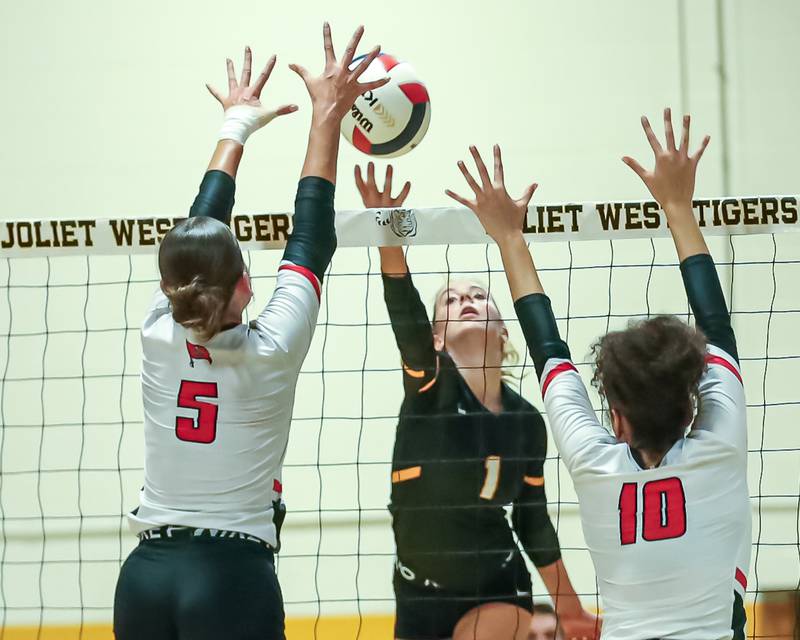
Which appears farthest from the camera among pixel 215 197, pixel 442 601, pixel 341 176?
pixel 341 176

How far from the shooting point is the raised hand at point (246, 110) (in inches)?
108

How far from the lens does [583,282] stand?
270 inches

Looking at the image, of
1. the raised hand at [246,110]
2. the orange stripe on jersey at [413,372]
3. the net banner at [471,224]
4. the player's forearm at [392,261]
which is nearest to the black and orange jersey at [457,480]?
the orange stripe on jersey at [413,372]

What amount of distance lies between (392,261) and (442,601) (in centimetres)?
132

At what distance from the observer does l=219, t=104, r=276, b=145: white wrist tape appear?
8.93 feet

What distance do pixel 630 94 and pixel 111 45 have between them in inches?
144

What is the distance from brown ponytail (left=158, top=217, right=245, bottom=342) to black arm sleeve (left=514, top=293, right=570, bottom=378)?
0.64m

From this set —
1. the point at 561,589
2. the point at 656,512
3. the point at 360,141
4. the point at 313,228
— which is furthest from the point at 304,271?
the point at 561,589

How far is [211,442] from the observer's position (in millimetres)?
2168

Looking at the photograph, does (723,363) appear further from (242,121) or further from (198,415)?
(242,121)

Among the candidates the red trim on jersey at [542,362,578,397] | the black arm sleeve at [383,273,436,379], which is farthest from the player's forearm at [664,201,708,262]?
the black arm sleeve at [383,273,436,379]

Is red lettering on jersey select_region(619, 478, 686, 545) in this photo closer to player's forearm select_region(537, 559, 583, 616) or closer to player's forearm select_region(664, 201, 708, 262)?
player's forearm select_region(664, 201, 708, 262)

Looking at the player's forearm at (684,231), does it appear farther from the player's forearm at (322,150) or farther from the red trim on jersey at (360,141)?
the red trim on jersey at (360,141)

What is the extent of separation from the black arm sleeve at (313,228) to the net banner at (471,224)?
Result: 3.49ft
